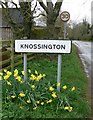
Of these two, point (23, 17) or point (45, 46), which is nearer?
point (45, 46)

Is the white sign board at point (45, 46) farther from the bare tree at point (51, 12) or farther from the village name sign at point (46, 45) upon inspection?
the bare tree at point (51, 12)

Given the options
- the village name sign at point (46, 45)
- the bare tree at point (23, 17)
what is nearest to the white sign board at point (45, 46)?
the village name sign at point (46, 45)

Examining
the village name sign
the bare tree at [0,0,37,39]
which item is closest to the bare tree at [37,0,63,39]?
the bare tree at [0,0,37,39]

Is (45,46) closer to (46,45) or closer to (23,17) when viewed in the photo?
(46,45)

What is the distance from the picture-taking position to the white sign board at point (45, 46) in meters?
6.30

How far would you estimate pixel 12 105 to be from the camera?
17.4ft

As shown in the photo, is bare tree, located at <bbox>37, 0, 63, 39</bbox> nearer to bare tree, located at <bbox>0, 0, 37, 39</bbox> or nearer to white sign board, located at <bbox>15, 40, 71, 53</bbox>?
bare tree, located at <bbox>0, 0, 37, 39</bbox>

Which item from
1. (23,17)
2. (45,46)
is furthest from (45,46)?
(23,17)

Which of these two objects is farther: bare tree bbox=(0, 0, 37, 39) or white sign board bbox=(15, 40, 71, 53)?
bare tree bbox=(0, 0, 37, 39)

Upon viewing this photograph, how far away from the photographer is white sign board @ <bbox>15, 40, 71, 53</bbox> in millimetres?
6305

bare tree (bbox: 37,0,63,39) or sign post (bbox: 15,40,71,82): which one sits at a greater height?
bare tree (bbox: 37,0,63,39)

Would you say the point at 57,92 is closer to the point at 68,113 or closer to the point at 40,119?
the point at 68,113

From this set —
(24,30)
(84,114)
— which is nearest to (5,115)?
(84,114)

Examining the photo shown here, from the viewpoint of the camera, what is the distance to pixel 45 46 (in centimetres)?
632
